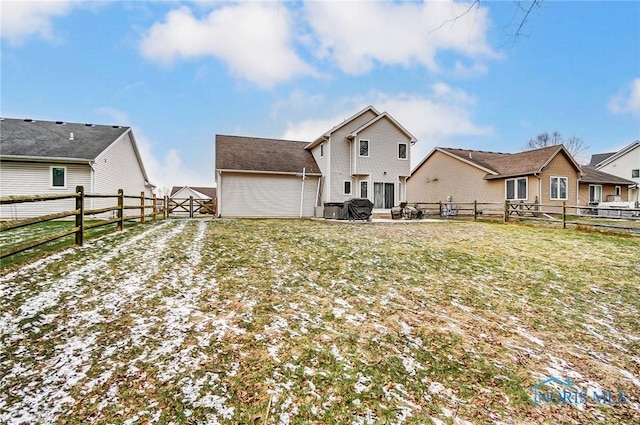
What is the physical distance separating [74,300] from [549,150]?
2482 cm

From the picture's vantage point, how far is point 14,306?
383 centimetres

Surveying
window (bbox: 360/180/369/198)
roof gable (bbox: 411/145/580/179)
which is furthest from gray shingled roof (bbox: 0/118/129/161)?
roof gable (bbox: 411/145/580/179)

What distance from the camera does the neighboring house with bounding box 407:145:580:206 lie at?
63.9 ft

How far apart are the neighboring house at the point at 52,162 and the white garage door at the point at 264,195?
18.9 feet

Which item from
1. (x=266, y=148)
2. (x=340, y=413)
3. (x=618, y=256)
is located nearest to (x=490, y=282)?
(x=340, y=413)

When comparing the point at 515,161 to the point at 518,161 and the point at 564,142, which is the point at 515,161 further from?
the point at 564,142

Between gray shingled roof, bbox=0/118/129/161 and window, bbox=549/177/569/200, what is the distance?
85.3 ft

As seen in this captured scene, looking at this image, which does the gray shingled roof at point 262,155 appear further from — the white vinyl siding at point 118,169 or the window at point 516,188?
the window at point 516,188

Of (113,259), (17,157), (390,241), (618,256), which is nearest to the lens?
(113,259)

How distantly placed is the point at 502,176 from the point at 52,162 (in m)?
25.3

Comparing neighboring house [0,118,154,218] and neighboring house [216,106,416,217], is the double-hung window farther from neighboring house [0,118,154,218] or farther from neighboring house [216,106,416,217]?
neighboring house [0,118,154,218]

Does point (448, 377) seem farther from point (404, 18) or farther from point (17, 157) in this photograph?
point (17, 157)

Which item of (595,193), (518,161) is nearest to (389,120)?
(518,161)

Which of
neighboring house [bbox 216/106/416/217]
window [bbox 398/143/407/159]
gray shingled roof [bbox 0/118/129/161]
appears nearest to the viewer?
gray shingled roof [bbox 0/118/129/161]
